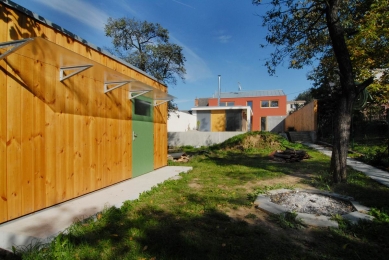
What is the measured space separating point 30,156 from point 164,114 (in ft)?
16.9

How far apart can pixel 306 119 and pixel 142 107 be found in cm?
1641

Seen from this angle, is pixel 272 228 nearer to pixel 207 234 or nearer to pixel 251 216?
pixel 251 216

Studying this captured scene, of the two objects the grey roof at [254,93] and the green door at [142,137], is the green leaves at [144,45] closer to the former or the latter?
the green door at [142,137]

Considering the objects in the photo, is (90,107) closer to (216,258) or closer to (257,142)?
(216,258)

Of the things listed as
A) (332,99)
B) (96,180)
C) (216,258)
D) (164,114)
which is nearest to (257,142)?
(332,99)

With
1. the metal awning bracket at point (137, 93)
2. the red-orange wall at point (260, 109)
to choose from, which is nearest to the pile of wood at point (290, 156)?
the metal awning bracket at point (137, 93)

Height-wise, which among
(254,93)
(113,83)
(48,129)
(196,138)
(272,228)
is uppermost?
(254,93)

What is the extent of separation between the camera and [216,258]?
224cm

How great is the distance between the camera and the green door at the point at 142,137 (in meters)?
6.02

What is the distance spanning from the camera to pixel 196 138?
18.6 metres

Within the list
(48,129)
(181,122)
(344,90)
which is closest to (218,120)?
(181,122)

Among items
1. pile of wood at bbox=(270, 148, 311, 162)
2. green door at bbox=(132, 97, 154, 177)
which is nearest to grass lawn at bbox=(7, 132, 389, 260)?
green door at bbox=(132, 97, 154, 177)

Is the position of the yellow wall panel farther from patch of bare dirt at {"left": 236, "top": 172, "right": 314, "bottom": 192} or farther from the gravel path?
the gravel path

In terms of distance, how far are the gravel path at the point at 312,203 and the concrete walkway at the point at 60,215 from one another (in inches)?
110
